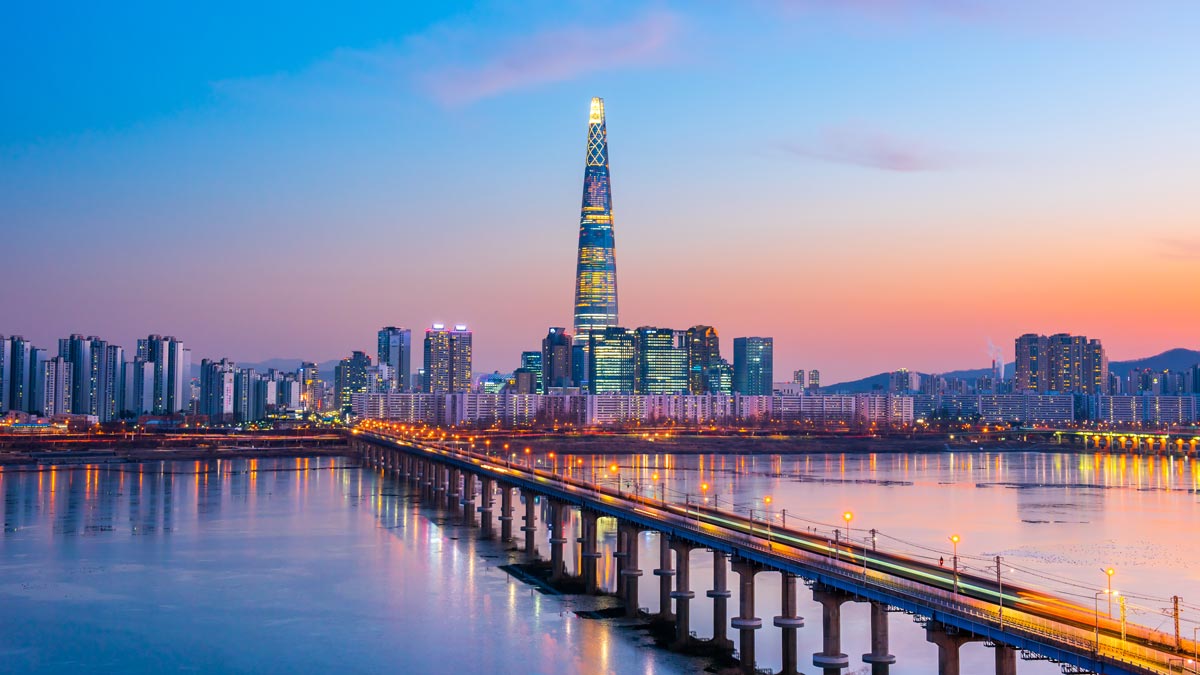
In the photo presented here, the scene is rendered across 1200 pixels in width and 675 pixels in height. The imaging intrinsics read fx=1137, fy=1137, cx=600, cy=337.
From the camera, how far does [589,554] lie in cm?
6184

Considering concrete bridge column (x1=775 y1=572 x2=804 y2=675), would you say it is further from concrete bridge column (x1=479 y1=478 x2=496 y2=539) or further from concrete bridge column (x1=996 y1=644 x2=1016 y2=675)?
concrete bridge column (x1=479 y1=478 x2=496 y2=539)

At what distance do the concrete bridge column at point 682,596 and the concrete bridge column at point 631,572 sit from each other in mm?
2691

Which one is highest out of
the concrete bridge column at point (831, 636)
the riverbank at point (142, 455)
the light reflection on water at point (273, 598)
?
the concrete bridge column at point (831, 636)

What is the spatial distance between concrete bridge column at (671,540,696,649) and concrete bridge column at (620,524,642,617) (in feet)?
8.83

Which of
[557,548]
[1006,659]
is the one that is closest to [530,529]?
[557,548]

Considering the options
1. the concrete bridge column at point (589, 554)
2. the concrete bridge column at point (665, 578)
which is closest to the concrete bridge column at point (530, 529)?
the concrete bridge column at point (589, 554)

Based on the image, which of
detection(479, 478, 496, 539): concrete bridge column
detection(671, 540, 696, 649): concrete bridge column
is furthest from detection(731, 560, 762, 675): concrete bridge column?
detection(479, 478, 496, 539): concrete bridge column

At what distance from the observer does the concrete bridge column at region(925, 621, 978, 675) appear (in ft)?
106

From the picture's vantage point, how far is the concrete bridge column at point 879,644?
36.2 meters

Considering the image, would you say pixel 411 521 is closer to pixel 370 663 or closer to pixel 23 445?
pixel 370 663

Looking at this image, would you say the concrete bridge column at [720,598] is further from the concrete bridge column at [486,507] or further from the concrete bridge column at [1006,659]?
the concrete bridge column at [486,507]

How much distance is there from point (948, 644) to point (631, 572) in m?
24.2

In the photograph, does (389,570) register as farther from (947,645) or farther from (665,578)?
(947,645)

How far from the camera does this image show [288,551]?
73.1 m
